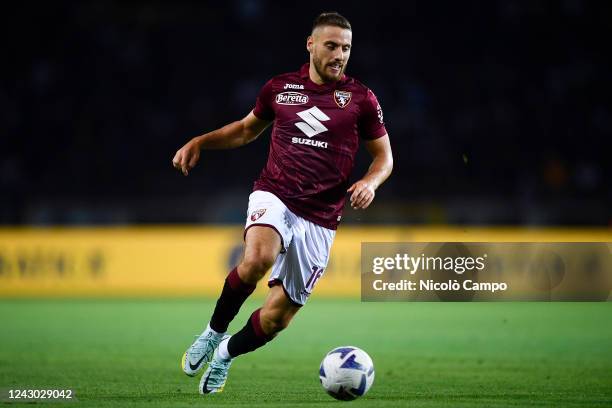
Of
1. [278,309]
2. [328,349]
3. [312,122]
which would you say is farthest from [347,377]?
[328,349]

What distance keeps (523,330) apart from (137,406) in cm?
680

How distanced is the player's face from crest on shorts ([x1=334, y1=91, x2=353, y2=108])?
101 millimetres

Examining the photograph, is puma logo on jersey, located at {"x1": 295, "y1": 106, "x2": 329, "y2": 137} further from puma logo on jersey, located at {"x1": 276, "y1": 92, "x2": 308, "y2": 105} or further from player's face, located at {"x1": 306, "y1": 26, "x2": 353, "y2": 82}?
player's face, located at {"x1": 306, "y1": 26, "x2": 353, "y2": 82}

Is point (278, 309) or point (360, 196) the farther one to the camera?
point (278, 309)

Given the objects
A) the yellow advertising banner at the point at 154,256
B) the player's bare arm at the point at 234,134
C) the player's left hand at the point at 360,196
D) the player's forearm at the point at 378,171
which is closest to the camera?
the player's left hand at the point at 360,196

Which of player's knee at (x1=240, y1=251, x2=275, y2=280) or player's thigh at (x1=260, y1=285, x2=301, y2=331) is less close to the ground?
player's knee at (x1=240, y1=251, x2=275, y2=280)

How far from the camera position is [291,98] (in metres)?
6.46

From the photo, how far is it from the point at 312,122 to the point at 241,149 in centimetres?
1407

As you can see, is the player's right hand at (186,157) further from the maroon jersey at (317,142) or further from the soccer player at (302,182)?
the maroon jersey at (317,142)

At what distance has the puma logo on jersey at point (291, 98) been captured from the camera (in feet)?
21.0

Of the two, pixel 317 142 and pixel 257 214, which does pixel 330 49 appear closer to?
pixel 317 142

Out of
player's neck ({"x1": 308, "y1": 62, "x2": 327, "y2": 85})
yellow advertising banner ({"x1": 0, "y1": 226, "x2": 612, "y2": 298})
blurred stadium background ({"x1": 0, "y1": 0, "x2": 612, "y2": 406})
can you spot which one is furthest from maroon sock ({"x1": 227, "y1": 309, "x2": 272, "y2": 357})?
yellow advertising banner ({"x1": 0, "y1": 226, "x2": 612, "y2": 298})

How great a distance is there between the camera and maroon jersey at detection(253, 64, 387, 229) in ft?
20.7

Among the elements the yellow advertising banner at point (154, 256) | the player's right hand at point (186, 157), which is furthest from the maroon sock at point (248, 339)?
the yellow advertising banner at point (154, 256)
